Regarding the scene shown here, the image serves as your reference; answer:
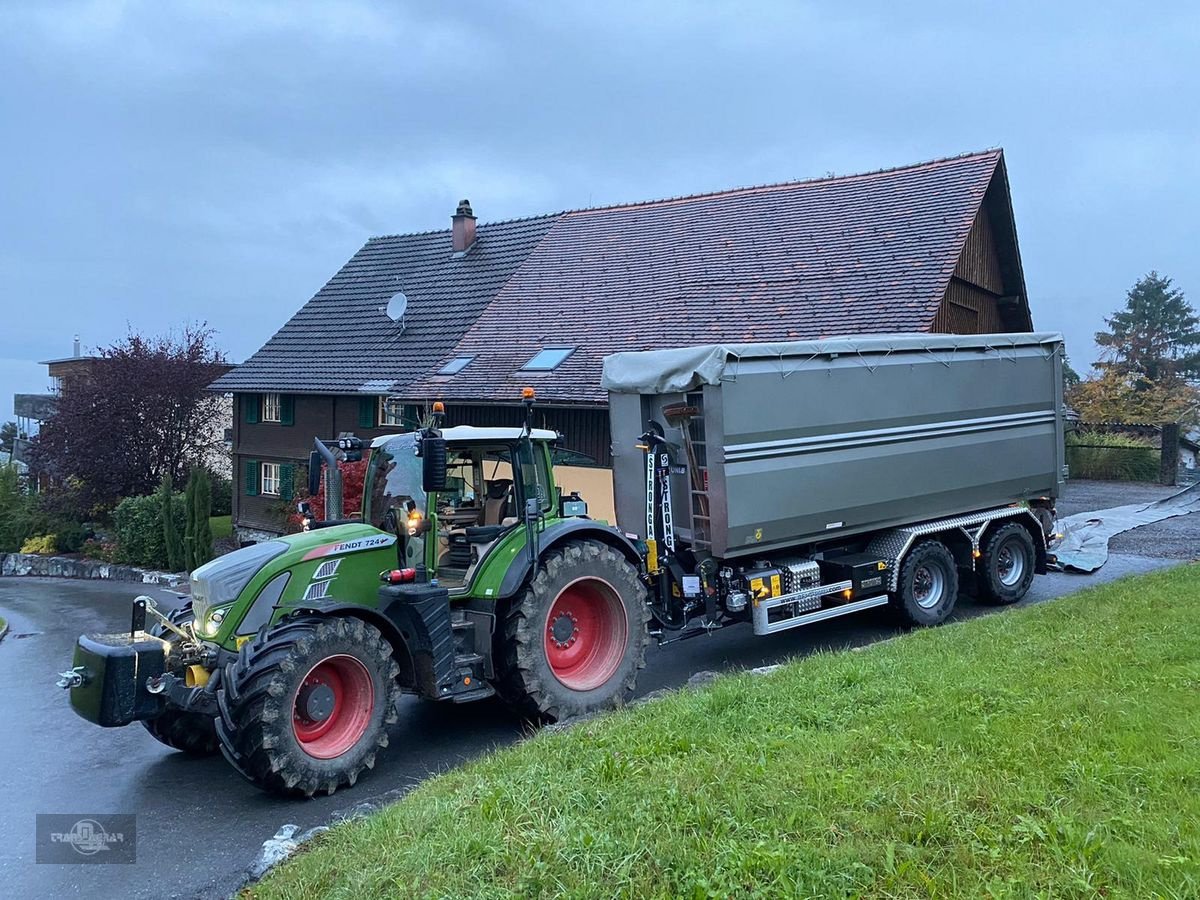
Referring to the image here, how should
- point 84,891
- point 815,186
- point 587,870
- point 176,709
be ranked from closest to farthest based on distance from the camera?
point 587,870, point 84,891, point 176,709, point 815,186

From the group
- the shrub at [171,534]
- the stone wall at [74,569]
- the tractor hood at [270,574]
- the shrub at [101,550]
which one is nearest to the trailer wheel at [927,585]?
the tractor hood at [270,574]

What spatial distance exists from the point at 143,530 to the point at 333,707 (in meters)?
19.6

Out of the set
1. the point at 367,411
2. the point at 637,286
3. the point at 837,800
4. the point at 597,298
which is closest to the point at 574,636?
the point at 837,800

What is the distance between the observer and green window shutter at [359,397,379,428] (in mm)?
22203

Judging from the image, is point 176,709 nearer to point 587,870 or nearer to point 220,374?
point 587,870

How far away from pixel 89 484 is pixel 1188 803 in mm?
28076

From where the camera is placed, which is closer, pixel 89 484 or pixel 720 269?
pixel 720 269

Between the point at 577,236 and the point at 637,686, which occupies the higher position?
the point at 577,236

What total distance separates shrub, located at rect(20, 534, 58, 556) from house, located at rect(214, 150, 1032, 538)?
5527 millimetres

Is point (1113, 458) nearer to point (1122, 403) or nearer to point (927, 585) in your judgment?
point (1122, 403)

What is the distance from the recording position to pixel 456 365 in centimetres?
2003

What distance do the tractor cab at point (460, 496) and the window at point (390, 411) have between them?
12.6m

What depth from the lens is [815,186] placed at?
20125mm

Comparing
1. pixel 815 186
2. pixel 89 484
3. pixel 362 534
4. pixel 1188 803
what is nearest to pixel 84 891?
pixel 362 534
